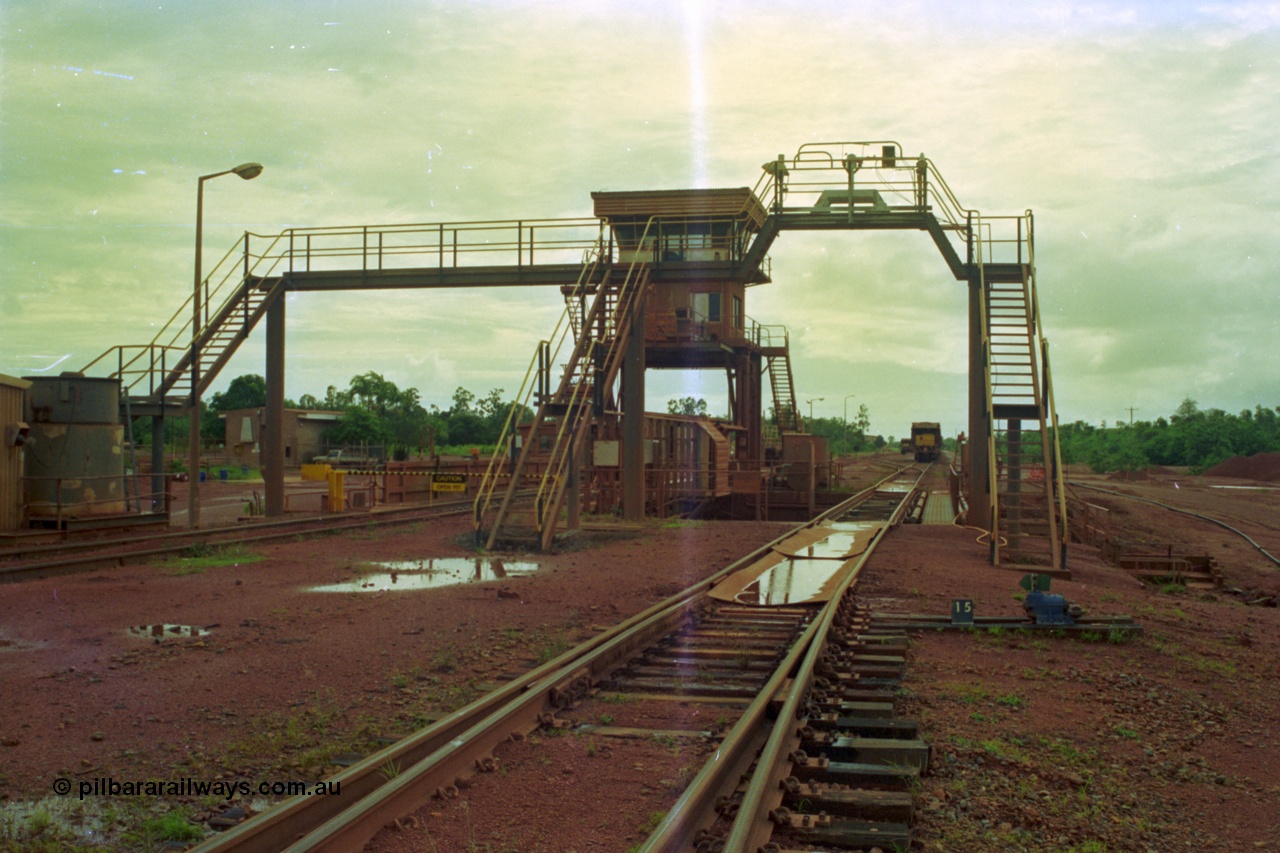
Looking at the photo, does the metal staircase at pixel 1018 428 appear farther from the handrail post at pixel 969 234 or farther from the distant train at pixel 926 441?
the distant train at pixel 926 441

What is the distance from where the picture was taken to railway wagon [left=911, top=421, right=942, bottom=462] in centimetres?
9106

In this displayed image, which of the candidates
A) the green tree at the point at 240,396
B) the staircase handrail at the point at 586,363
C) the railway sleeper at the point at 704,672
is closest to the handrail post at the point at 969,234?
the staircase handrail at the point at 586,363

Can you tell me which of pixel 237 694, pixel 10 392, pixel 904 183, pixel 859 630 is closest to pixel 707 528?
pixel 904 183

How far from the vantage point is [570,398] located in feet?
70.0

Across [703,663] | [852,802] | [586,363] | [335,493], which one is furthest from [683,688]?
[335,493]

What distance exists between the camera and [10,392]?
711 inches

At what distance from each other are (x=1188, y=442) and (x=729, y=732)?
8648 cm

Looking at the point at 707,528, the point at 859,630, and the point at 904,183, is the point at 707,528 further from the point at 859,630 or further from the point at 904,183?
the point at 859,630

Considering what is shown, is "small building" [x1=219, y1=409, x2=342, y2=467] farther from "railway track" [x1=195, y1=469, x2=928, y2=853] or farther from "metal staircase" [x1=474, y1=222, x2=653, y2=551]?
"railway track" [x1=195, y1=469, x2=928, y2=853]

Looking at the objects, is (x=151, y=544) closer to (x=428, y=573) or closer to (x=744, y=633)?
(x=428, y=573)

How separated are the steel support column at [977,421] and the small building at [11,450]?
1854cm

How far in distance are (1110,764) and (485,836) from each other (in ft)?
12.4

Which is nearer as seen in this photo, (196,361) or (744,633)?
(744,633)

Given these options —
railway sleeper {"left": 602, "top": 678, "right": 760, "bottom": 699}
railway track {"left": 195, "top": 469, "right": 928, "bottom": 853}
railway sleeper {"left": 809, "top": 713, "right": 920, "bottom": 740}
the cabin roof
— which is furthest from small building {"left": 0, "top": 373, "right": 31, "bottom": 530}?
the cabin roof
